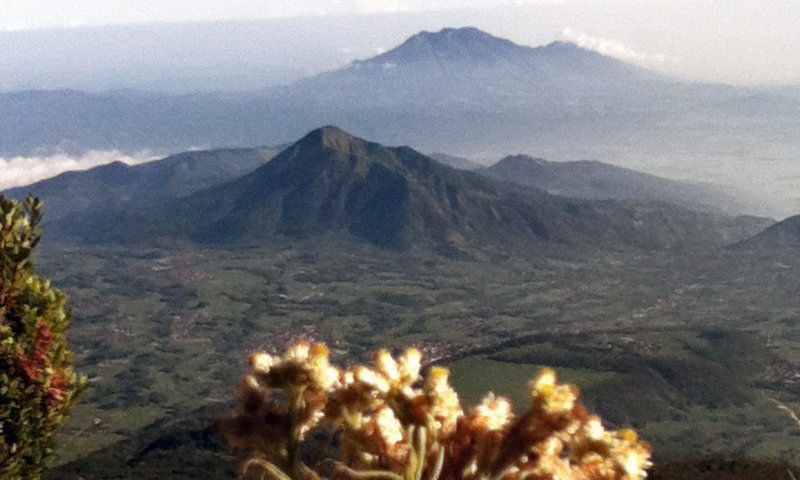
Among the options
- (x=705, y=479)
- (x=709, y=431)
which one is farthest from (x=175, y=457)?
(x=709, y=431)

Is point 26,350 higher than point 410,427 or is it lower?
lower

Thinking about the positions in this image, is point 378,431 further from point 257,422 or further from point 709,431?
point 709,431

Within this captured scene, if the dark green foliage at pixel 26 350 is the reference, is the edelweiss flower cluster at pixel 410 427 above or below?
above

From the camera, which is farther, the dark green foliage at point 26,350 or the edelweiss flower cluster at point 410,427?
the dark green foliage at point 26,350

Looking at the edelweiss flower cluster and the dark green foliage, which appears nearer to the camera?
the edelweiss flower cluster
